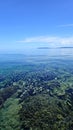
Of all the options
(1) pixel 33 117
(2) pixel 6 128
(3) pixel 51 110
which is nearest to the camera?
(2) pixel 6 128

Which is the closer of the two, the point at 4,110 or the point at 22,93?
the point at 4,110

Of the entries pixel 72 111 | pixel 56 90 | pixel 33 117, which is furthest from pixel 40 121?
pixel 56 90

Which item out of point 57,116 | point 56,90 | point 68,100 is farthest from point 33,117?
point 56,90

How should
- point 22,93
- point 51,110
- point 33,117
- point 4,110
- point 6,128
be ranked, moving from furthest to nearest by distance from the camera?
point 22,93 → point 4,110 → point 51,110 → point 33,117 → point 6,128

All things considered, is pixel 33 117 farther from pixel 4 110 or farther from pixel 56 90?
pixel 56 90

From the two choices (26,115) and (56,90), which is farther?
(56,90)

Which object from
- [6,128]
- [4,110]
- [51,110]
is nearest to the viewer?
[6,128]

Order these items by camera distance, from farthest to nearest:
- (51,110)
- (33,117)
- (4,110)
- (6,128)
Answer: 1. (4,110)
2. (51,110)
3. (33,117)
4. (6,128)

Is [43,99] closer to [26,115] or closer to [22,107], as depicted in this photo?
[22,107]
